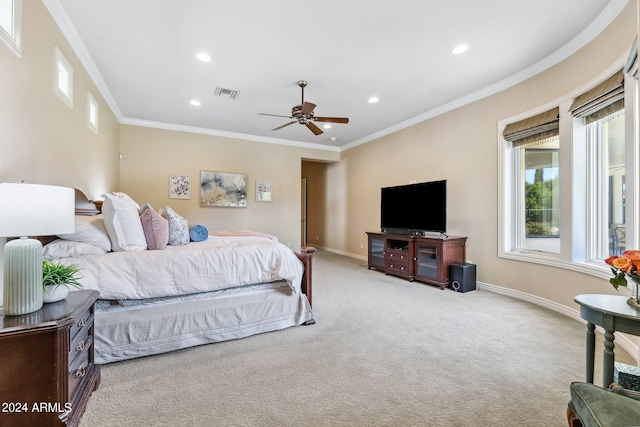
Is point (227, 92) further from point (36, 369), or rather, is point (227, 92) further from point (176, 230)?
point (36, 369)

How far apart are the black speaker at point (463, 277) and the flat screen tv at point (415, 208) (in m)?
0.57

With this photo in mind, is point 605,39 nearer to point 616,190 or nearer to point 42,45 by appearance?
point 616,190

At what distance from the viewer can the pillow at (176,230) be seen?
9.36ft

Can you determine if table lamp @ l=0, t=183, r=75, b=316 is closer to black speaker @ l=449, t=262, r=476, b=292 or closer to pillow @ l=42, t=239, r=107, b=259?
pillow @ l=42, t=239, r=107, b=259

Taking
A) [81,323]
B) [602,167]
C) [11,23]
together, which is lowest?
[81,323]

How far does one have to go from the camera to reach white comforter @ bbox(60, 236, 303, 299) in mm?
2080

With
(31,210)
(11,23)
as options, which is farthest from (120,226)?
(11,23)

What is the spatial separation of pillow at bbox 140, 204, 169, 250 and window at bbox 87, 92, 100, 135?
1923 mm

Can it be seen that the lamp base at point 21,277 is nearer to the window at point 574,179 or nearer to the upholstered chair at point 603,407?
the upholstered chair at point 603,407

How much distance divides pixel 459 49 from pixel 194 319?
3.70m

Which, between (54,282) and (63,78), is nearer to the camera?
(54,282)

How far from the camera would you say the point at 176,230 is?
2875 mm

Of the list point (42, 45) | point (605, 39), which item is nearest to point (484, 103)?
point (605, 39)

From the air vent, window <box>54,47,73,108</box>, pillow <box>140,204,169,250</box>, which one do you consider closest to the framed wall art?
the air vent
